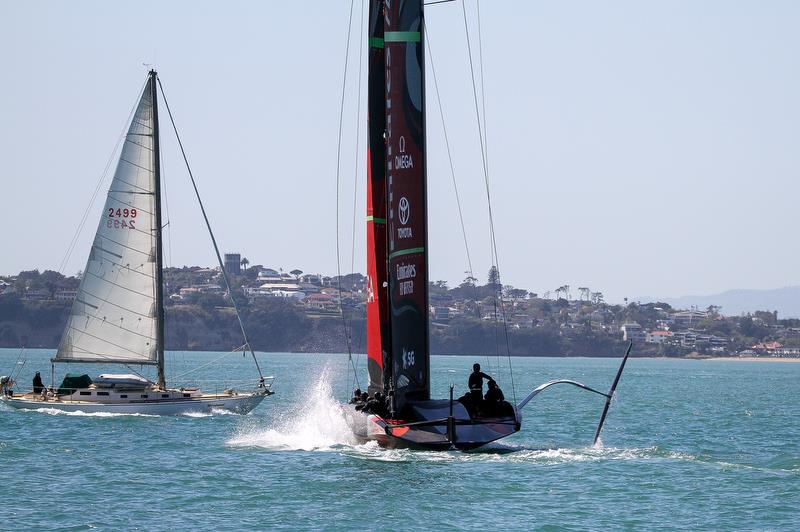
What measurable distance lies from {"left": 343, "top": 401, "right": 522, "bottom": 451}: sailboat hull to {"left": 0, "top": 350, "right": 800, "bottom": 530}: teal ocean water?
356 millimetres

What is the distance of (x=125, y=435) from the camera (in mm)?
38812

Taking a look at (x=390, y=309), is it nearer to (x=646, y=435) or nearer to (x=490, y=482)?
(x=490, y=482)

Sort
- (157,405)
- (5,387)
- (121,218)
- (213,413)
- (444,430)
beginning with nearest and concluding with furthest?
(444,430) → (157,405) → (213,413) → (121,218) → (5,387)

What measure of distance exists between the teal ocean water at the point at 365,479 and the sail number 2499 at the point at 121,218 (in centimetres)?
773

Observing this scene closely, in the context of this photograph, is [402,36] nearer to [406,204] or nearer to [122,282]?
[406,204]

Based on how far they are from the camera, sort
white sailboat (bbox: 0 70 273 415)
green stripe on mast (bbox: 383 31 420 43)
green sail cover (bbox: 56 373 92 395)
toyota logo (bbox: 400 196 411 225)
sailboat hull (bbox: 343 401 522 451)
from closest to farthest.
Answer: sailboat hull (bbox: 343 401 522 451) < toyota logo (bbox: 400 196 411 225) < green stripe on mast (bbox: 383 31 420 43) < white sailboat (bbox: 0 70 273 415) < green sail cover (bbox: 56 373 92 395)

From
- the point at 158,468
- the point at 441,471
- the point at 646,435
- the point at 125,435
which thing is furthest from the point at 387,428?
the point at 646,435

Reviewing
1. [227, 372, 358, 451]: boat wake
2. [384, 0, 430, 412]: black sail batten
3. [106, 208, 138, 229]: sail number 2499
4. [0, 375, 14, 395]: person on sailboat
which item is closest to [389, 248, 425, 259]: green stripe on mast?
[384, 0, 430, 412]: black sail batten

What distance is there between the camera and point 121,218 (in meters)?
47.0

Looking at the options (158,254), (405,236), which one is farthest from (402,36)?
(158,254)

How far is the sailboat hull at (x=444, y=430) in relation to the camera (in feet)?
97.0

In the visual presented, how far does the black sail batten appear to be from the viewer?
31188 mm

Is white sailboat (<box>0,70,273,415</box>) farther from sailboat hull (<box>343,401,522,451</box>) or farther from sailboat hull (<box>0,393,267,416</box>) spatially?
sailboat hull (<box>343,401,522,451</box>)

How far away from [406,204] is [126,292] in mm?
18946
